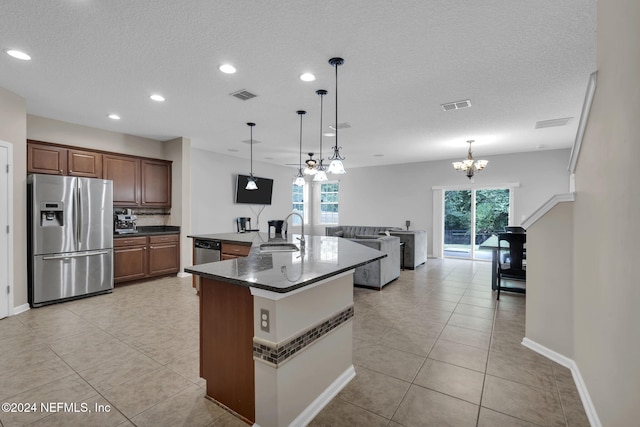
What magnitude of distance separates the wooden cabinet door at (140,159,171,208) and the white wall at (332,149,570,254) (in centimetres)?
561

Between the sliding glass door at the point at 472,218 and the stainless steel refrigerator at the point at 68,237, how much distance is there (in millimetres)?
7797

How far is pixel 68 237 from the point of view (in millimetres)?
4102

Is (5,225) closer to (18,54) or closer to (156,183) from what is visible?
(18,54)

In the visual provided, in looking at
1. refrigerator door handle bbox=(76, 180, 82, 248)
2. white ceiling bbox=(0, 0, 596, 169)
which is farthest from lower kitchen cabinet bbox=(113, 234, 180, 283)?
white ceiling bbox=(0, 0, 596, 169)

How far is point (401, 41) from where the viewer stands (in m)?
2.41

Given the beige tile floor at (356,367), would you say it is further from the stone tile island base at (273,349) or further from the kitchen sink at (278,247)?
the kitchen sink at (278,247)

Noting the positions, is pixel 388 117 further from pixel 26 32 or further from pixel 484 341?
pixel 26 32

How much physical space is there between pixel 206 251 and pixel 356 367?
272 centimetres

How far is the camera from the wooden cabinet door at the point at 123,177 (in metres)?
5.04

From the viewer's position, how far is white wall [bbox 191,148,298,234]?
22.2 feet

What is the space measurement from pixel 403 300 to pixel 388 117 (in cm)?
271

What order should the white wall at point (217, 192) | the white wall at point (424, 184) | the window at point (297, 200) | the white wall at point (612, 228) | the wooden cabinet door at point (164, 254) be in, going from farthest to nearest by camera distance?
the window at point (297, 200) < the white wall at point (424, 184) < the white wall at point (217, 192) < the wooden cabinet door at point (164, 254) < the white wall at point (612, 228)

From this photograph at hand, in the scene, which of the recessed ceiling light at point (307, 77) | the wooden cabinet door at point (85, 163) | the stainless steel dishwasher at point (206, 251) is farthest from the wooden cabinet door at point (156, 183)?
the recessed ceiling light at point (307, 77)

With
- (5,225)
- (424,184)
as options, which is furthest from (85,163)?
(424,184)
